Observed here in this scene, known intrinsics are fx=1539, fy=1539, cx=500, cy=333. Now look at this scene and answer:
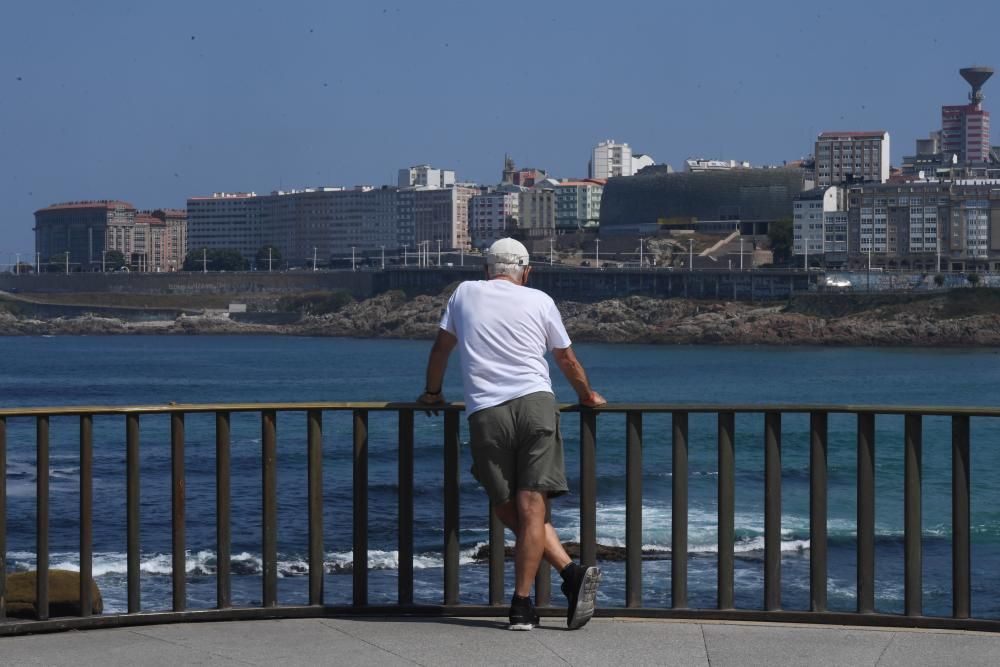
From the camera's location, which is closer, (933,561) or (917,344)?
(933,561)

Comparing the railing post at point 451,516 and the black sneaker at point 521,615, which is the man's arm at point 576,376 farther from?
the black sneaker at point 521,615

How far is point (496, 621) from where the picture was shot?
622cm

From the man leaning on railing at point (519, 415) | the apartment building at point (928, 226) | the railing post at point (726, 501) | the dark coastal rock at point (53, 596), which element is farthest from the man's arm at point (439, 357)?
the apartment building at point (928, 226)

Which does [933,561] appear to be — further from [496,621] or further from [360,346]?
[360,346]

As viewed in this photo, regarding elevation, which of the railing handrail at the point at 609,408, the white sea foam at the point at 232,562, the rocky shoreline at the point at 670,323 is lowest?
the rocky shoreline at the point at 670,323

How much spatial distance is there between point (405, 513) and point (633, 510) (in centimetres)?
96

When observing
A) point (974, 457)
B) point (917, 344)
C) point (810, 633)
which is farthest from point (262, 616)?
point (917, 344)

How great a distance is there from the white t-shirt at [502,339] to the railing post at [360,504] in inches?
21.9

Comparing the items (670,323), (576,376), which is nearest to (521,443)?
(576,376)

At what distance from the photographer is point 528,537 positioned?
603 centimetres

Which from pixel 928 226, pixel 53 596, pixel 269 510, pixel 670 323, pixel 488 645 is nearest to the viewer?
pixel 488 645

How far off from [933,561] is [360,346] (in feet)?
393

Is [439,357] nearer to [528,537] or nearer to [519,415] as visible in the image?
[519,415]

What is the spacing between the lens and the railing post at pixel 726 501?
6.27 m
